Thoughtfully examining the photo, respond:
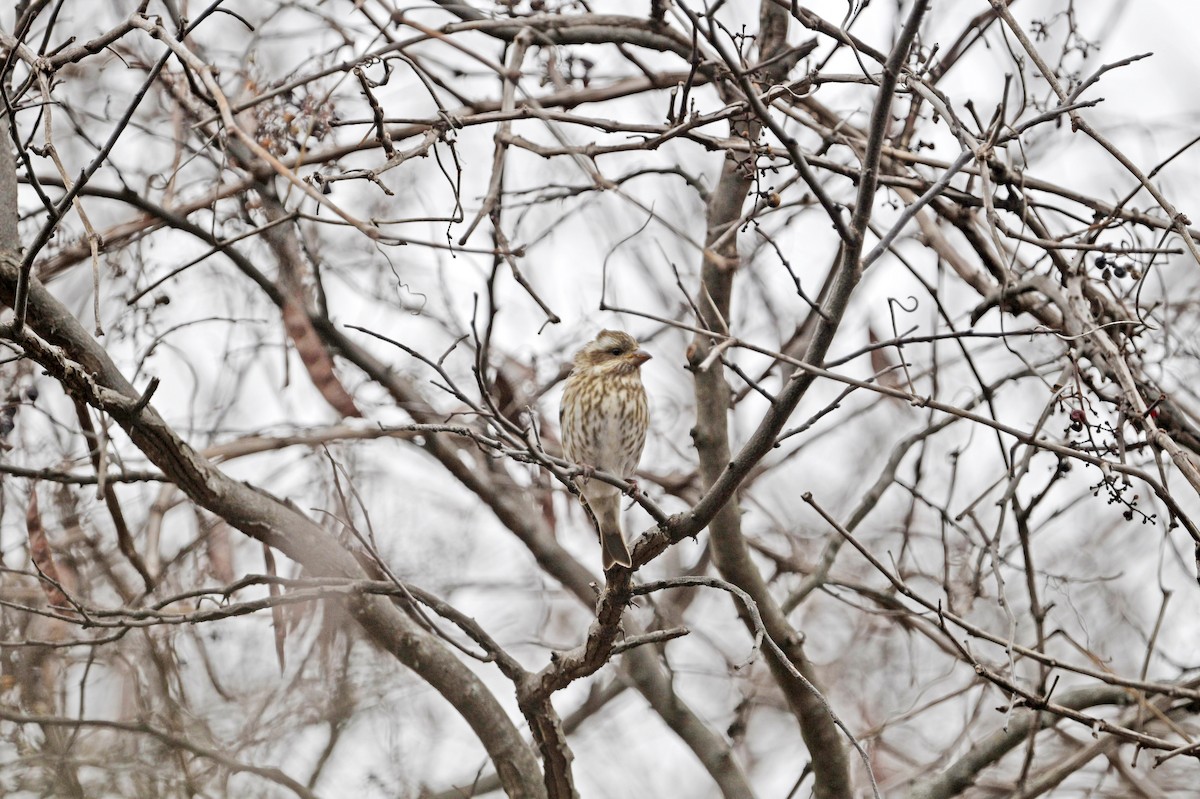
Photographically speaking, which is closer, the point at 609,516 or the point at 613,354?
the point at 609,516

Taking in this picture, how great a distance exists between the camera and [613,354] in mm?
6387

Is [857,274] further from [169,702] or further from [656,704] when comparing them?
[656,704]

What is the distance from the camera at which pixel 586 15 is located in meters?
5.16

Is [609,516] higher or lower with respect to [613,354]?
lower

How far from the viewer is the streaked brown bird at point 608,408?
20.4ft

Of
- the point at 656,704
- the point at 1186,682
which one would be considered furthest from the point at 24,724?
the point at 1186,682

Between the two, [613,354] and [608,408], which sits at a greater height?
[613,354]

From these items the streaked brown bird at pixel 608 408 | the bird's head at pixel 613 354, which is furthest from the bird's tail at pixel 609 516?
the bird's head at pixel 613 354

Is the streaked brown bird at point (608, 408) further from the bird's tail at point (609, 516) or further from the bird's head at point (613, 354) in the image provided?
the bird's tail at point (609, 516)

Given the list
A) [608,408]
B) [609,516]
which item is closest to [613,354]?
[608,408]

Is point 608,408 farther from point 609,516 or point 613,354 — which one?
point 609,516

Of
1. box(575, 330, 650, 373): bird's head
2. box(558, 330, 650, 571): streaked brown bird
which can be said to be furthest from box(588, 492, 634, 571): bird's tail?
box(575, 330, 650, 373): bird's head

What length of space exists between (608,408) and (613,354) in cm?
33

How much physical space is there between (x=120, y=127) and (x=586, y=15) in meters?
2.73
